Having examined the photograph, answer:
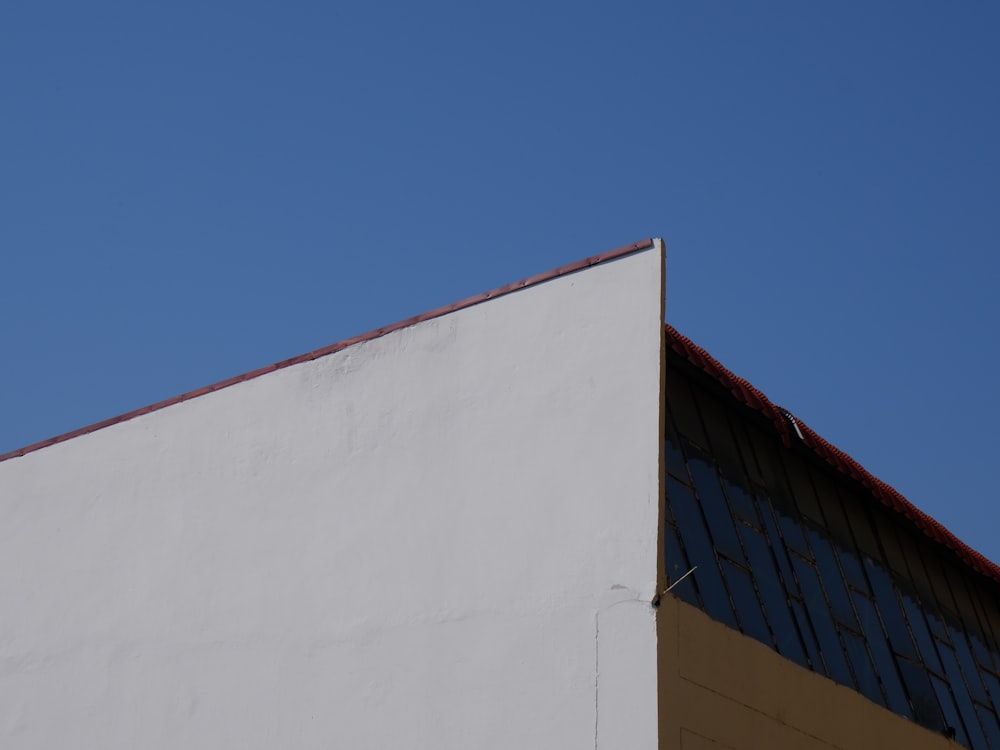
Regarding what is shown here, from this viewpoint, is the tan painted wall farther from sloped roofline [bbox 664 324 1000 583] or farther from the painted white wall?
sloped roofline [bbox 664 324 1000 583]

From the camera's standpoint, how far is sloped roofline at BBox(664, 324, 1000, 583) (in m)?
11.1

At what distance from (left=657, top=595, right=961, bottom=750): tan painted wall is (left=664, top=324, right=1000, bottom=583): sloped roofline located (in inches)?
92.5

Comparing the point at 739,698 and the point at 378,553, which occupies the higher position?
the point at 378,553

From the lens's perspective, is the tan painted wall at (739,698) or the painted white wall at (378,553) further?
the painted white wall at (378,553)

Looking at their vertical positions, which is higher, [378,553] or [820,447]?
[820,447]

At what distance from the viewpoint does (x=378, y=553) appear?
10.8 metres

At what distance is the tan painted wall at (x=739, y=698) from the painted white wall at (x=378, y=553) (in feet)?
0.80

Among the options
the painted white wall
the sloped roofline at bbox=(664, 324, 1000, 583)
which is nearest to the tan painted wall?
the painted white wall

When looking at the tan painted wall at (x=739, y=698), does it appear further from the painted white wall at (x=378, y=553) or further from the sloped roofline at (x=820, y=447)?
the sloped roofline at (x=820, y=447)

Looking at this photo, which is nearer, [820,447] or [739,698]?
[739,698]

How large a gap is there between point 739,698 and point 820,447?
3.61m

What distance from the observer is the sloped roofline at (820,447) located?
11.1 metres

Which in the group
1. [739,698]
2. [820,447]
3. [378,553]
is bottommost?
[739,698]

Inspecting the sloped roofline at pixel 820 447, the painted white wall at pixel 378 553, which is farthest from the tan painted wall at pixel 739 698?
the sloped roofline at pixel 820 447
